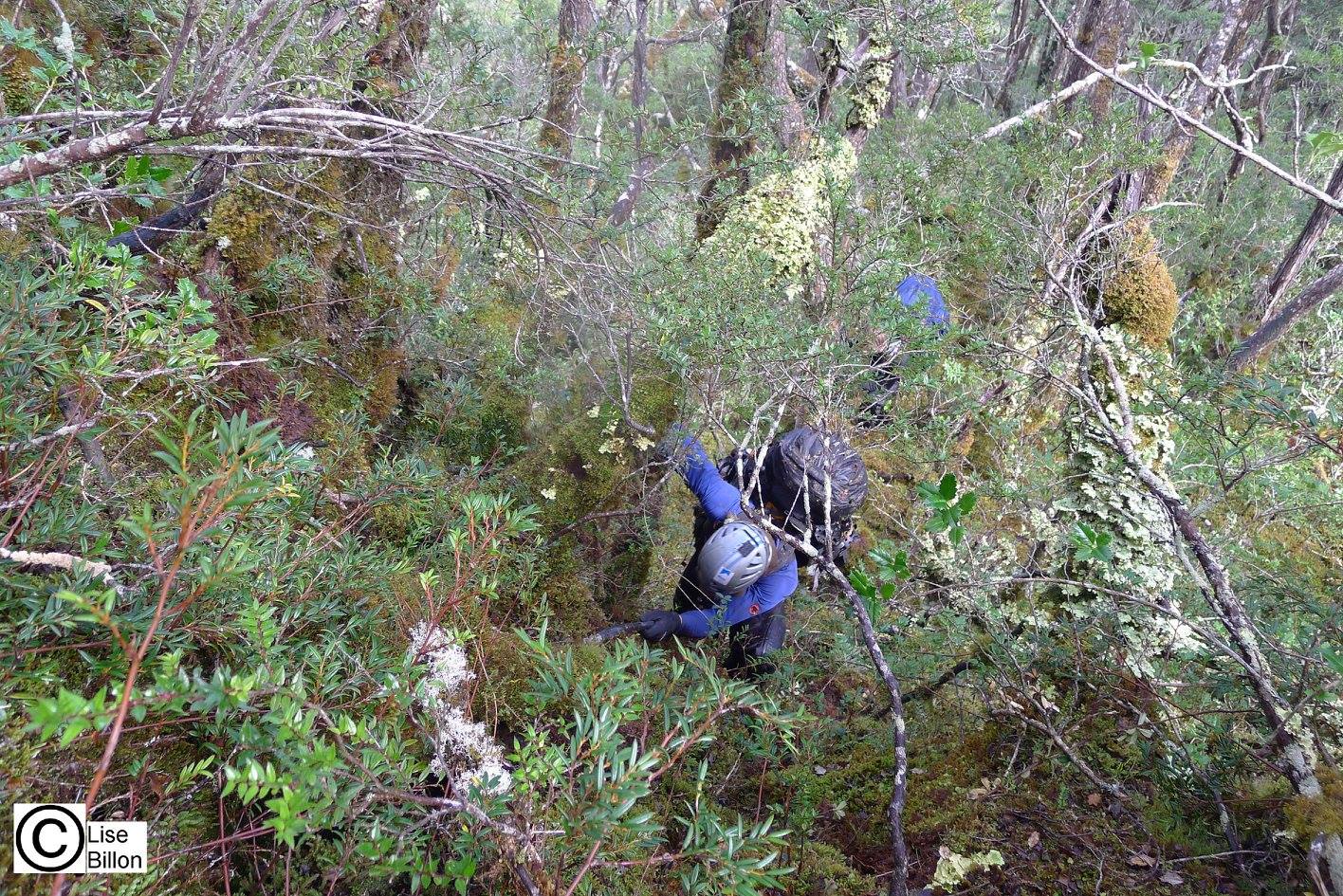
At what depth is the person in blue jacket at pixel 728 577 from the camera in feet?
12.1

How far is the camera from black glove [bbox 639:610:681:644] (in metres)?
3.93

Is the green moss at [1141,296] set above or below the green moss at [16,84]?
below

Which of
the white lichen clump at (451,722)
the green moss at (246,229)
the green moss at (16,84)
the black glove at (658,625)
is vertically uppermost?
the green moss at (16,84)

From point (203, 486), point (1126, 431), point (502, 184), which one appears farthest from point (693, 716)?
point (1126, 431)

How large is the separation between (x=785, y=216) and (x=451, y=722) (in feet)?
13.1

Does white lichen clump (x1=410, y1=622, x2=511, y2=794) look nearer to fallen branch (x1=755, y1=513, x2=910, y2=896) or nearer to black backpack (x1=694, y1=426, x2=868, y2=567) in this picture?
fallen branch (x1=755, y1=513, x2=910, y2=896)

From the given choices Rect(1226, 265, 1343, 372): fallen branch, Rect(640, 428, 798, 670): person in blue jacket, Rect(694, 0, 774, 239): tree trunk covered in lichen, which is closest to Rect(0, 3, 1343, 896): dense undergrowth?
Rect(640, 428, 798, 670): person in blue jacket

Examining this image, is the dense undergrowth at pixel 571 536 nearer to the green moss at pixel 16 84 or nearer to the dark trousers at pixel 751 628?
the green moss at pixel 16 84

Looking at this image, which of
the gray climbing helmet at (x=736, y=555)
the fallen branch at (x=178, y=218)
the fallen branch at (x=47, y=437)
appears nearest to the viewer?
the fallen branch at (x=47, y=437)

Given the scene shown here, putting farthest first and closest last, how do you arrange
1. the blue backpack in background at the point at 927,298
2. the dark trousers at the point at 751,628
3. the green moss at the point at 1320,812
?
1. the dark trousers at the point at 751,628
2. the blue backpack in background at the point at 927,298
3. the green moss at the point at 1320,812

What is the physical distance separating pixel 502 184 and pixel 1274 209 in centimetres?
1407

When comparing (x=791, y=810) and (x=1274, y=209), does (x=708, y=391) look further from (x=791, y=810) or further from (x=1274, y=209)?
(x=1274, y=209)

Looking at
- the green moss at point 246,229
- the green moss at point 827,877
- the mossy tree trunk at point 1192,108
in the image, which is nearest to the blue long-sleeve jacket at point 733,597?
the green moss at point 827,877

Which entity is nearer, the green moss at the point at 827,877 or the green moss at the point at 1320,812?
the green moss at the point at 1320,812
